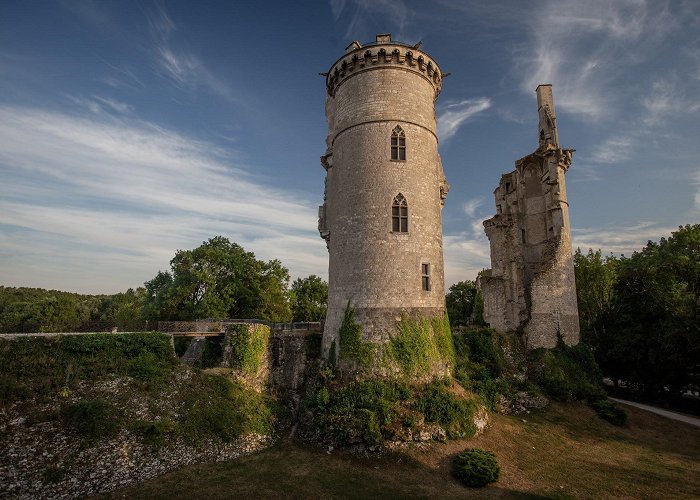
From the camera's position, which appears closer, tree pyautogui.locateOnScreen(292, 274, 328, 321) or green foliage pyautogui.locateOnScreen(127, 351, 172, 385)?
green foliage pyautogui.locateOnScreen(127, 351, 172, 385)

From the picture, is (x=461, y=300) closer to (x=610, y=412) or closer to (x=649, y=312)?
(x=649, y=312)

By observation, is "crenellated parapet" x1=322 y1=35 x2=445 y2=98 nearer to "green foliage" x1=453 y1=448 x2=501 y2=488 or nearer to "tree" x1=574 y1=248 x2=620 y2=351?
"green foliage" x1=453 y1=448 x2=501 y2=488

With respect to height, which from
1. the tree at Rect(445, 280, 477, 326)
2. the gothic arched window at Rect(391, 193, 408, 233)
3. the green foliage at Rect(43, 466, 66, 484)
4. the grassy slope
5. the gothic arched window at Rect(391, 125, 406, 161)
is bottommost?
the grassy slope

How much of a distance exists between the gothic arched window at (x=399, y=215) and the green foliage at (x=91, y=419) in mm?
15562

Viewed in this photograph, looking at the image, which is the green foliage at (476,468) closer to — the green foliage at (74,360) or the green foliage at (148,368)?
the green foliage at (148,368)

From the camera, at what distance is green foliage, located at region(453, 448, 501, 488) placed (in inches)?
544

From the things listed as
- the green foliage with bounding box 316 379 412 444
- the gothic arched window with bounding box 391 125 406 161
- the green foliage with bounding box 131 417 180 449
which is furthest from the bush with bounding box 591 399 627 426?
the green foliage with bounding box 131 417 180 449

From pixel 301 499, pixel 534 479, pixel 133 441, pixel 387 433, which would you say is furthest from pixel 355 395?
pixel 133 441

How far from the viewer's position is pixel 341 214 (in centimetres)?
2047

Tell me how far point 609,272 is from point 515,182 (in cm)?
1227

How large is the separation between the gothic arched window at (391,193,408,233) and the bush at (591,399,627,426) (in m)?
16.6

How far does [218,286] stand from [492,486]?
29.7m

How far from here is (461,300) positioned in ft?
211

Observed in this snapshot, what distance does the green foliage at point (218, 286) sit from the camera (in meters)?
34.4
